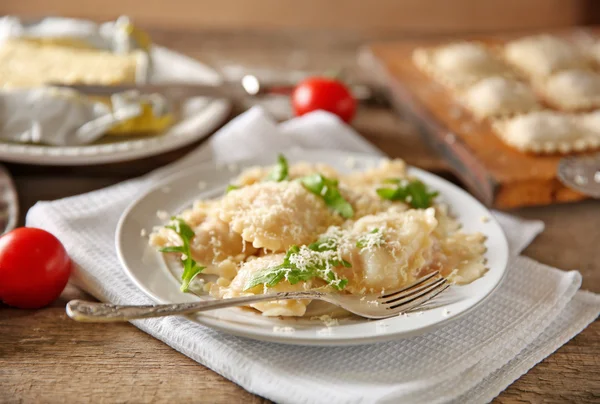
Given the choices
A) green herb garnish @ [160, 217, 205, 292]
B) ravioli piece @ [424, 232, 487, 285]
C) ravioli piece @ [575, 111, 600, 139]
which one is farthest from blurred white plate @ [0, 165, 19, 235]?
ravioli piece @ [575, 111, 600, 139]

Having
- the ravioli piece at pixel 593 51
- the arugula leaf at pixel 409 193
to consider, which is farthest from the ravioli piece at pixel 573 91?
the arugula leaf at pixel 409 193

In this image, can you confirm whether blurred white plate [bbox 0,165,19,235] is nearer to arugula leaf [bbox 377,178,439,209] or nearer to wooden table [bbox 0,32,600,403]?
wooden table [bbox 0,32,600,403]

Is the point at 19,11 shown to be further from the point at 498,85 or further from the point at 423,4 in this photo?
the point at 498,85

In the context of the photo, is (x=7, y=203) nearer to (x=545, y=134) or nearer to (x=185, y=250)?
(x=185, y=250)

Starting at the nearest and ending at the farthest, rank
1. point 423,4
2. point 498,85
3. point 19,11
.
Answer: point 498,85, point 19,11, point 423,4

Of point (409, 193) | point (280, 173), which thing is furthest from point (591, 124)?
point (280, 173)

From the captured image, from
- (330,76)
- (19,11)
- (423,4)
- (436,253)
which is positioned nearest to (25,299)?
(436,253)

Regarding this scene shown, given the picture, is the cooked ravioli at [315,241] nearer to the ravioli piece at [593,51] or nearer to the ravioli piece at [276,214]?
the ravioli piece at [276,214]
